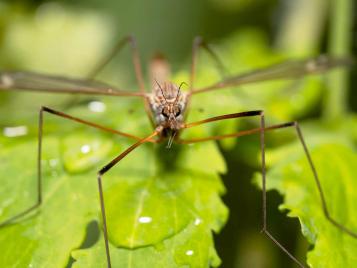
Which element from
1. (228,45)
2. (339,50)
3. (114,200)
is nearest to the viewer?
(114,200)

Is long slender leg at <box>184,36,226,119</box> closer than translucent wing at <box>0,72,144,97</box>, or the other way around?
translucent wing at <box>0,72,144,97</box>

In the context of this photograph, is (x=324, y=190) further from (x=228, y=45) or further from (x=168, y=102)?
(x=228, y=45)

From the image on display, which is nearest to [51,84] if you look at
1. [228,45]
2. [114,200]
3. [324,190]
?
[114,200]

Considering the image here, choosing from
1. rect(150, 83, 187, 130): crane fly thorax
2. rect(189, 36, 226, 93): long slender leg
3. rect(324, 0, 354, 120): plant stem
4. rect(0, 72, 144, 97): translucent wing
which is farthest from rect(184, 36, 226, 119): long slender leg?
rect(324, 0, 354, 120): plant stem

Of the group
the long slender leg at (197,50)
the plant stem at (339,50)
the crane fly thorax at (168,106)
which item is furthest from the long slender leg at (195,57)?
the plant stem at (339,50)

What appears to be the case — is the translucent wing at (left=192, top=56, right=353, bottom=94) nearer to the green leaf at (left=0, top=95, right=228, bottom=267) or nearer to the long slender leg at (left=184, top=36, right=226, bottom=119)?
the long slender leg at (left=184, top=36, right=226, bottom=119)

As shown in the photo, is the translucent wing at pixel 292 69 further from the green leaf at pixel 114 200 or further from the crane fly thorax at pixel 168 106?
the green leaf at pixel 114 200

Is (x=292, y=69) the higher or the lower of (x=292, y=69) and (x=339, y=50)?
the lower
